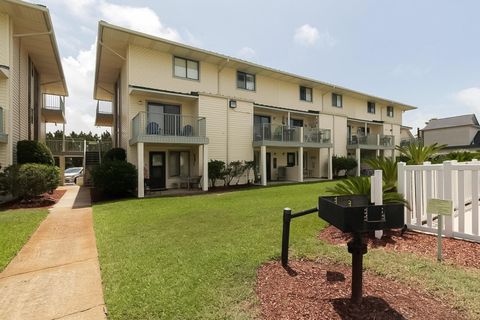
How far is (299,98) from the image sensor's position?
23.5 metres

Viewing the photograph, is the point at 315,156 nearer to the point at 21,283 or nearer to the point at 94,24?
the point at 94,24

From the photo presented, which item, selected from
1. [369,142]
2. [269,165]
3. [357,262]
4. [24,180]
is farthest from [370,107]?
[357,262]

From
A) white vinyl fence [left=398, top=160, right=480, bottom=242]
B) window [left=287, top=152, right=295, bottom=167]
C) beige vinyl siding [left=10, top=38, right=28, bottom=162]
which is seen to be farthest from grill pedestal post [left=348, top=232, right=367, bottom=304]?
window [left=287, top=152, right=295, bottom=167]

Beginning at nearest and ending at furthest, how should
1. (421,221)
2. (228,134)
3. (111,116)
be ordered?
1. (421,221)
2. (228,134)
3. (111,116)

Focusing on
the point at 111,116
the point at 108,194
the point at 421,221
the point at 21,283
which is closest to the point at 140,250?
the point at 21,283

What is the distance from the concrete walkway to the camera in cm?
340

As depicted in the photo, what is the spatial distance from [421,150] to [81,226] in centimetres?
999

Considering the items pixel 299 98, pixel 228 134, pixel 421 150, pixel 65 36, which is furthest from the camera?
pixel 299 98

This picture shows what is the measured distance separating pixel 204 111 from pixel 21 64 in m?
10.2

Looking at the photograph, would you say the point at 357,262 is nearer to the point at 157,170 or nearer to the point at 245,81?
the point at 157,170

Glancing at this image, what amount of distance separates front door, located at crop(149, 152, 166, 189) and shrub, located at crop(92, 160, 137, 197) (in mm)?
2672

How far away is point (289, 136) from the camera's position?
2023 cm

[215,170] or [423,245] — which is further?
[215,170]

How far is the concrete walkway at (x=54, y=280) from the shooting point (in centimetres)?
340
